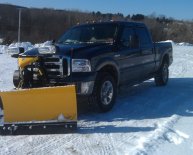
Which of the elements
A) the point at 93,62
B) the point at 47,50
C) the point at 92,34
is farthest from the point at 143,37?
the point at 47,50

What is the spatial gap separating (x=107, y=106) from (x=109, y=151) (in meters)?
2.31

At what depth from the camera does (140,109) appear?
7.85m

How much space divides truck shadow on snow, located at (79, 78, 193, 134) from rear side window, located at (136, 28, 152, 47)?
121cm

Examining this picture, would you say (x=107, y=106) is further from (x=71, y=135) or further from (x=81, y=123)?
(x=71, y=135)

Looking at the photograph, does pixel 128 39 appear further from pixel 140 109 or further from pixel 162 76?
pixel 162 76

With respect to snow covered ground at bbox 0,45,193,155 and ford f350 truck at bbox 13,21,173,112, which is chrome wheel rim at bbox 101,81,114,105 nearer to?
ford f350 truck at bbox 13,21,173,112

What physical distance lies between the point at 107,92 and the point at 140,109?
0.83 metres

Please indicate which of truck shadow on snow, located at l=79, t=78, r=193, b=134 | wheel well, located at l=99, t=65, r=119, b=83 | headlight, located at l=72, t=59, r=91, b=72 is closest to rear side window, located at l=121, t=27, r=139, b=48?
wheel well, located at l=99, t=65, r=119, b=83

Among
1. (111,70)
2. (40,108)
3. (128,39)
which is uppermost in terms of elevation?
(128,39)

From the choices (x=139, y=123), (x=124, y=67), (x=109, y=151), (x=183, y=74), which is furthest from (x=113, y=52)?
(x=183, y=74)

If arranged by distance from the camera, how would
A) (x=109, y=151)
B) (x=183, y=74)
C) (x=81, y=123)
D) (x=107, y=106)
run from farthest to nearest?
(x=183, y=74) → (x=107, y=106) → (x=81, y=123) → (x=109, y=151)

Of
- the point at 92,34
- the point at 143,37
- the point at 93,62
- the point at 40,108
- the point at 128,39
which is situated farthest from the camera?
the point at 143,37

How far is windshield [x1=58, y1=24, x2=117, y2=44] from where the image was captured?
8.20 m

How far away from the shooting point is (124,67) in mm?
8164
